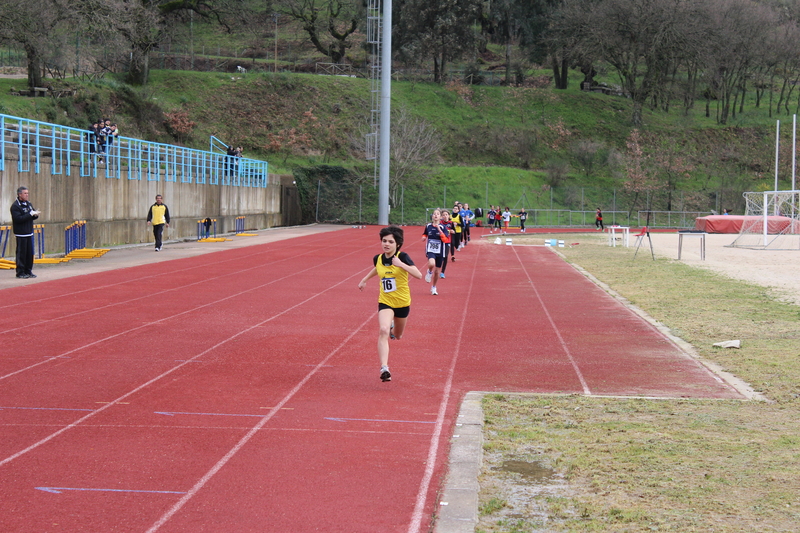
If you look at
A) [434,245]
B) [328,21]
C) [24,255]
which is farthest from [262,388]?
[328,21]

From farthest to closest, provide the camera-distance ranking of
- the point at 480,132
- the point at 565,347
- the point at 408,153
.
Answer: the point at 480,132
the point at 408,153
the point at 565,347

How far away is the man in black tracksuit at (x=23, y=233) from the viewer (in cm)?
1845

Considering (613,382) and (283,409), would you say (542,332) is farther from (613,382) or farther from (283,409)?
(283,409)

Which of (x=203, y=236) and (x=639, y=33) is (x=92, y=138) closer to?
(x=203, y=236)

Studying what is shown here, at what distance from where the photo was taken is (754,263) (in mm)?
26656

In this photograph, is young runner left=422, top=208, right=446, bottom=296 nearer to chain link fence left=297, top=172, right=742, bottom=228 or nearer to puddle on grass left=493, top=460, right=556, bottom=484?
puddle on grass left=493, top=460, right=556, bottom=484

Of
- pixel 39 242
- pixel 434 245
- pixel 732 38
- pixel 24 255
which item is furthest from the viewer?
pixel 732 38

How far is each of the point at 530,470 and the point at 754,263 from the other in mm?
23197

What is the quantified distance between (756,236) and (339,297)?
2844cm

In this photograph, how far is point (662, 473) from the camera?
5.86 m

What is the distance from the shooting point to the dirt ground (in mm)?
19250

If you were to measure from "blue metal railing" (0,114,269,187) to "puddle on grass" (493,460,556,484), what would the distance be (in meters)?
19.0

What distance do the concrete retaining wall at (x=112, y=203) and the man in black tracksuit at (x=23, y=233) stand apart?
3.37 m

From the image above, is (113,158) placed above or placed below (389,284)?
above
